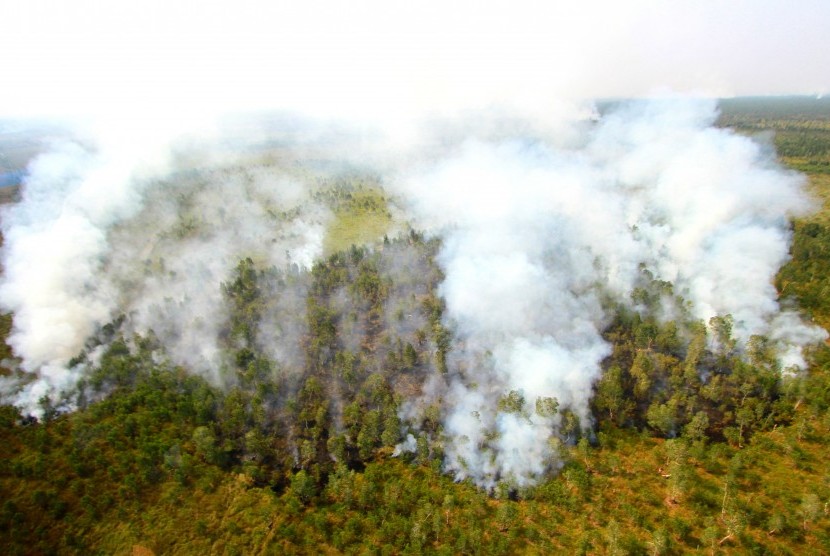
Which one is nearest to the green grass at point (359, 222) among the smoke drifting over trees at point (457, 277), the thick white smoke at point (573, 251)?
the smoke drifting over trees at point (457, 277)

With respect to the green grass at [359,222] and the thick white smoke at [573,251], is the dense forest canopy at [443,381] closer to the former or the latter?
the thick white smoke at [573,251]

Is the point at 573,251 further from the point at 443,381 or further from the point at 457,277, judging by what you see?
the point at 443,381

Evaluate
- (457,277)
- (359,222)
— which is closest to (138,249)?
(359,222)

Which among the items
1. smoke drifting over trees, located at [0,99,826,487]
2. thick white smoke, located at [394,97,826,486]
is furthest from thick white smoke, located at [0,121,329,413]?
thick white smoke, located at [394,97,826,486]

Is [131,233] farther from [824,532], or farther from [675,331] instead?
[824,532]

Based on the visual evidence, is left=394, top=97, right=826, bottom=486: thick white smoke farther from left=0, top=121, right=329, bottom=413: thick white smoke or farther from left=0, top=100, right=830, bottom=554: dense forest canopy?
left=0, top=121, right=329, bottom=413: thick white smoke

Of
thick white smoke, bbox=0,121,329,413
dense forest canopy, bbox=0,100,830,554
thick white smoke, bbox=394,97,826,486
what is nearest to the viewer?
dense forest canopy, bbox=0,100,830,554
